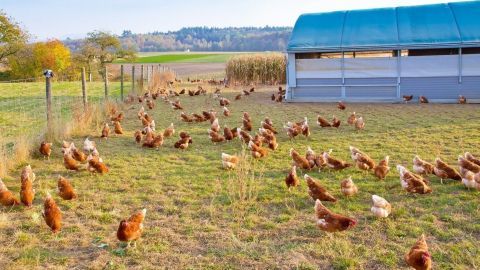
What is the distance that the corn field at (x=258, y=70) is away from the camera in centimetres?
2988

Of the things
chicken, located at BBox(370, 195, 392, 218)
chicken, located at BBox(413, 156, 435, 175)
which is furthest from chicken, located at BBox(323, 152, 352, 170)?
chicken, located at BBox(370, 195, 392, 218)

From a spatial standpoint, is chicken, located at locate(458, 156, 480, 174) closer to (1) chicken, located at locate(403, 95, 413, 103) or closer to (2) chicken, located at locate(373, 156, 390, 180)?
(2) chicken, located at locate(373, 156, 390, 180)

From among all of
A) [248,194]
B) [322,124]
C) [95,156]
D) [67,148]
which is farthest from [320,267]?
[322,124]

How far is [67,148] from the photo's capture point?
8375mm

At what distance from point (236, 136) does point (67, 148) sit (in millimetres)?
4063

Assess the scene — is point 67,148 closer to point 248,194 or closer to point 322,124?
point 248,194

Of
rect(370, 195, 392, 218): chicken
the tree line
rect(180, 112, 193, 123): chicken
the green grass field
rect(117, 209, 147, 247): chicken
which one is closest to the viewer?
rect(117, 209, 147, 247): chicken

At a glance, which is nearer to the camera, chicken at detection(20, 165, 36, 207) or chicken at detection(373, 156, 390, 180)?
chicken at detection(20, 165, 36, 207)

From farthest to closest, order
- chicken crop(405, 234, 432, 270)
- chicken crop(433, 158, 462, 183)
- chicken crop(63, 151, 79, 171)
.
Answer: chicken crop(63, 151, 79, 171), chicken crop(433, 158, 462, 183), chicken crop(405, 234, 432, 270)

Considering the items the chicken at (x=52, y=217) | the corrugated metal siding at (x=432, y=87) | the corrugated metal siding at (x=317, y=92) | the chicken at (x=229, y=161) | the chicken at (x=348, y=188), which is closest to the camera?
the chicken at (x=52, y=217)

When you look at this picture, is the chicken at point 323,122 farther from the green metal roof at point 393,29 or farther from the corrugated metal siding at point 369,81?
the green metal roof at point 393,29

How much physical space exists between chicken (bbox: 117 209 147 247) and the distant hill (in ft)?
326

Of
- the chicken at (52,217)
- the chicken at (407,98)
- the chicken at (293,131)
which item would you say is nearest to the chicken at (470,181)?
the chicken at (293,131)

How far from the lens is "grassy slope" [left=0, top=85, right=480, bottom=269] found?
4.53 metres
